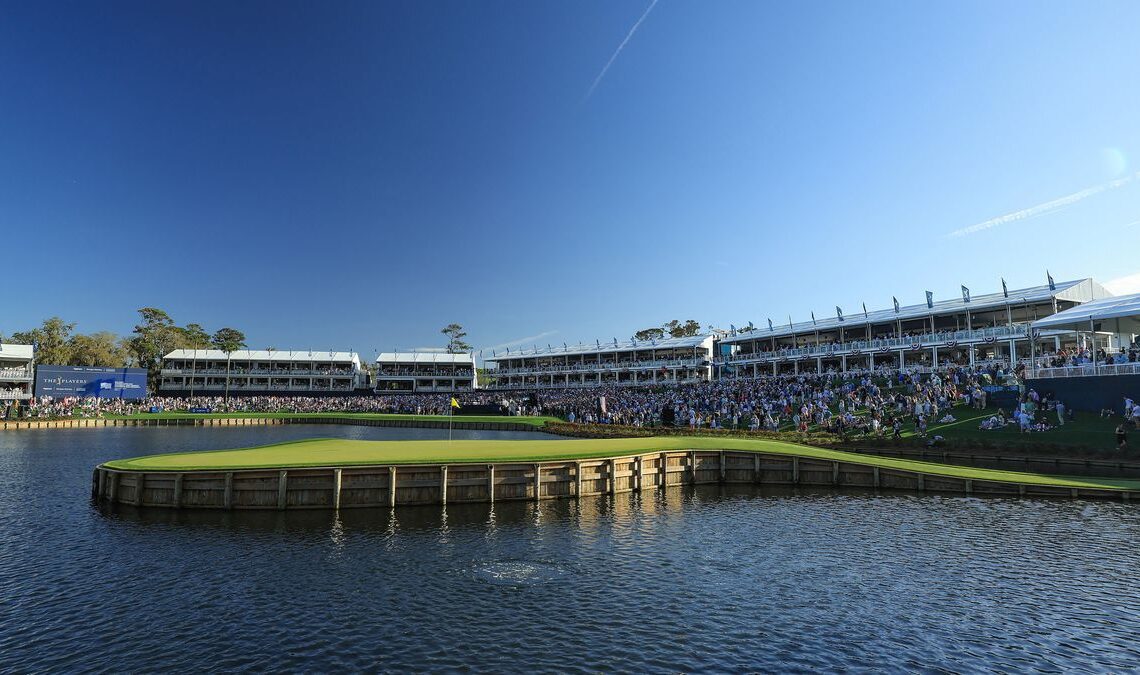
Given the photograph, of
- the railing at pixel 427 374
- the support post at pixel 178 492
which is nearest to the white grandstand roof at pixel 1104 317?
the support post at pixel 178 492

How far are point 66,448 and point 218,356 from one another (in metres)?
75.8

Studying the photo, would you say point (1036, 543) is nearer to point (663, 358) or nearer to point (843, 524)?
point (843, 524)

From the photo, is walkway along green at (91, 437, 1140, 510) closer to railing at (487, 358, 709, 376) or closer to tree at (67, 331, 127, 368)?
railing at (487, 358, 709, 376)

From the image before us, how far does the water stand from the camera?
10688 mm

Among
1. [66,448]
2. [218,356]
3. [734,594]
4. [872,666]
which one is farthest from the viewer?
[218,356]

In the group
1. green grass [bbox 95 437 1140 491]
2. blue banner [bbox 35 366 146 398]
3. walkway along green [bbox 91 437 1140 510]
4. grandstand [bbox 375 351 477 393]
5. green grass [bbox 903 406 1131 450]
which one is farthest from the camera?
grandstand [bbox 375 351 477 393]

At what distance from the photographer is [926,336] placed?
200 ft

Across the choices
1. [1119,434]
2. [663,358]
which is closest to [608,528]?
[1119,434]

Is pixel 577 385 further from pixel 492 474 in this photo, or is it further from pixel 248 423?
pixel 492 474

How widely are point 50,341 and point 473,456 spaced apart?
133191 mm

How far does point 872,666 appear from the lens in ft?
33.9

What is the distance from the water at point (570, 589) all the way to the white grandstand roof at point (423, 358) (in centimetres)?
9750

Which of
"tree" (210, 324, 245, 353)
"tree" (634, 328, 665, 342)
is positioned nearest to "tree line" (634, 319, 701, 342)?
"tree" (634, 328, 665, 342)

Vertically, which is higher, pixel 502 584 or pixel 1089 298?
pixel 1089 298
